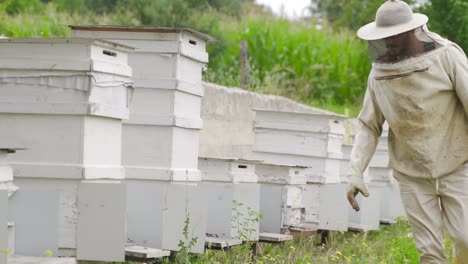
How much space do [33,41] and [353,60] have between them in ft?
50.6

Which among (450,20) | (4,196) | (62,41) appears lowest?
(4,196)

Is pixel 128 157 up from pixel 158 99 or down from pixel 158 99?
down

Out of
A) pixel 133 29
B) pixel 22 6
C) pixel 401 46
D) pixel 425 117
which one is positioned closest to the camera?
pixel 401 46

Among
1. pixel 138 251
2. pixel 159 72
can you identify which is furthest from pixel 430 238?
pixel 159 72

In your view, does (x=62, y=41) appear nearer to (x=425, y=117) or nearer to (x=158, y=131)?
(x=158, y=131)

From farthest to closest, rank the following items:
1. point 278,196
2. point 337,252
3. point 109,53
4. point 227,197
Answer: point 278,196 < point 337,252 < point 227,197 < point 109,53

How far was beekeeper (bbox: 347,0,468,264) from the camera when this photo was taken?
547cm

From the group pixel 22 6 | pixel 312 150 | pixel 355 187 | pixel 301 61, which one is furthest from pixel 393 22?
pixel 22 6

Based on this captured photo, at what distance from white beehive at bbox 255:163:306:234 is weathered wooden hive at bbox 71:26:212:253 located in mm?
2173

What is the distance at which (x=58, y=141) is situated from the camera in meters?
5.66

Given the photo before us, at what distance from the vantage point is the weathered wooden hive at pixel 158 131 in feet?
22.6

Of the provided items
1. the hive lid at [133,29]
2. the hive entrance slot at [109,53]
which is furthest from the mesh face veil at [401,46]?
the hive lid at [133,29]

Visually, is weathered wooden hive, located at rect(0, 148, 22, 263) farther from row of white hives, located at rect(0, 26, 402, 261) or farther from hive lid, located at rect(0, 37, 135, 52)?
hive lid, located at rect(0, 37, 135, 52)

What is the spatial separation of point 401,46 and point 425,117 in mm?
451
